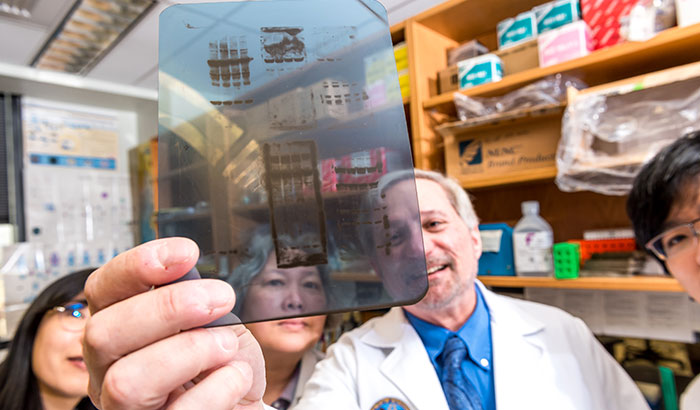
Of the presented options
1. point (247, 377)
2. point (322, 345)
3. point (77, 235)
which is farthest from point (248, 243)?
point (77, 235)

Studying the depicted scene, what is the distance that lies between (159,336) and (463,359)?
831 mm

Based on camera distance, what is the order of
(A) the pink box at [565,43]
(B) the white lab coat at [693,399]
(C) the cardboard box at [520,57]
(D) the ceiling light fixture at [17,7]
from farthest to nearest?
(D) the ceiling light fixture at [17,7] → (C) the cardboard box at [520,57] → (A) the pink box at [565,43] → (B) the white lab coat at [693,399]

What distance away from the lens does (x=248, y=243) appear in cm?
43

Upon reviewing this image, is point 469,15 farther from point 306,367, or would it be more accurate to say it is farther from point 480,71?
point 306,367

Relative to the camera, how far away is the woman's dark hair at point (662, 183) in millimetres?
999

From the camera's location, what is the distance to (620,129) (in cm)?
135

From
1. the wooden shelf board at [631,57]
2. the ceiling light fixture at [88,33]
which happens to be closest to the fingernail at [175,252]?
the wooden shelf board at [631,57]

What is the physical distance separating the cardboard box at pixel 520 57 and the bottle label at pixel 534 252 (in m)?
0.67

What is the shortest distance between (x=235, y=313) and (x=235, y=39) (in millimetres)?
299

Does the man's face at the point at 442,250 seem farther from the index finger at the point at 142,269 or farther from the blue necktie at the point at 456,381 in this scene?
the index finger at the point at 142,269

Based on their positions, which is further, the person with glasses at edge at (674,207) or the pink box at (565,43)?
the pink box at (565,43)

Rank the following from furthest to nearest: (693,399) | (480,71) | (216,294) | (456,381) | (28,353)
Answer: (480,71) → (28,353) → (693,399) → (456,381) → (216,294)

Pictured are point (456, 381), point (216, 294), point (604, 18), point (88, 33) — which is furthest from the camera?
point (88, 33)

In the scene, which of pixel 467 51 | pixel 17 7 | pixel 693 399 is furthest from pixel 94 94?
pixel 693 399
